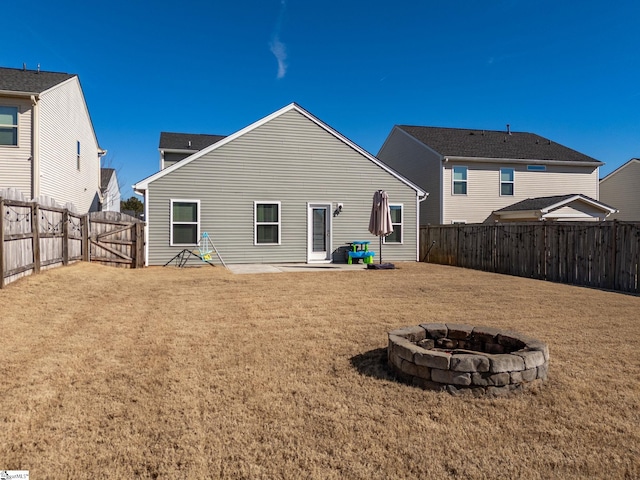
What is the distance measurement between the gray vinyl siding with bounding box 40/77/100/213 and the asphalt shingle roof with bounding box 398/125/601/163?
16.4m

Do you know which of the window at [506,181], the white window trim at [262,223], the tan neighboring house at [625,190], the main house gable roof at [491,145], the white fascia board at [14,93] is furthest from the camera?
the tan neighboring house at [625,190]

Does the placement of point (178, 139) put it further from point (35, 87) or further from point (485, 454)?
point (485, 454)

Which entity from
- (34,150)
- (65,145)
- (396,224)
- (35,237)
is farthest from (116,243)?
(396,224)

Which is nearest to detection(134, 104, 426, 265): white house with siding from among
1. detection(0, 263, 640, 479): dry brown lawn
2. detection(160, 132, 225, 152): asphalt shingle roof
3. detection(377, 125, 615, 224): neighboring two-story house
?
detection(377, 125, 615, 224): neighboring two-story house

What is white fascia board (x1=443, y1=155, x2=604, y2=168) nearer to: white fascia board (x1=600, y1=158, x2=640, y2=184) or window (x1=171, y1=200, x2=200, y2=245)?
white fascia board (x1=600, y1=158, x2=640, y2=184)

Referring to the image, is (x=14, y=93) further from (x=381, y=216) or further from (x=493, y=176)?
(x=493, y=176)

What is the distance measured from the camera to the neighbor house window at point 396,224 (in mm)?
16438

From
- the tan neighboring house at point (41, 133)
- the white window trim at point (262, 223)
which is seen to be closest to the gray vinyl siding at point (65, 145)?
the tan neighboring house at point (41, 133)

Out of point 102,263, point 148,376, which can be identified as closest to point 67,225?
point 102,263

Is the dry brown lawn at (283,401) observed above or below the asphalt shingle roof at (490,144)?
below

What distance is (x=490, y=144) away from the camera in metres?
21.4

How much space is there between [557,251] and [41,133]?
16783 mm

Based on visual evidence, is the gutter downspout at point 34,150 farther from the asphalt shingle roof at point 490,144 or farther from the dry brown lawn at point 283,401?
the asphalt shingle roof at point 490,144

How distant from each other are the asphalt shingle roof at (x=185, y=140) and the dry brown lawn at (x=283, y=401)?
58.5 feet
